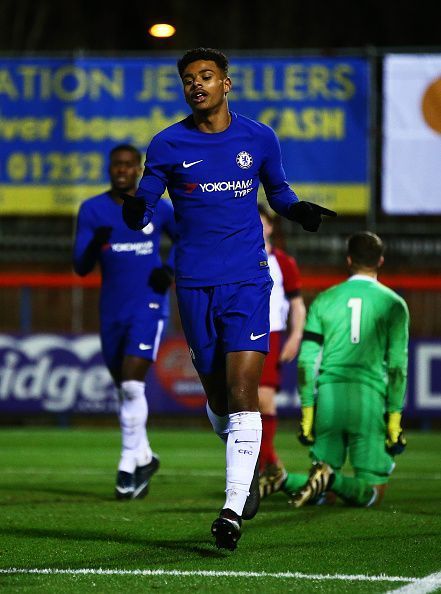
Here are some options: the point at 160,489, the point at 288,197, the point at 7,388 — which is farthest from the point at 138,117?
the point at 288,197

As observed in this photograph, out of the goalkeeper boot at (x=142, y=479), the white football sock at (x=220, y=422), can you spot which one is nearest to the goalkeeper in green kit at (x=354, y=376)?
the goalkeeper boot at (x=142, y=479)

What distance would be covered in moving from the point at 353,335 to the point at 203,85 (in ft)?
8.17

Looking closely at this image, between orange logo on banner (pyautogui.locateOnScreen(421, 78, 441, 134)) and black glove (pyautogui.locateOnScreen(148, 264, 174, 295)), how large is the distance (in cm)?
881

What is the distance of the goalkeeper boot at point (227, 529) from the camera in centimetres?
619

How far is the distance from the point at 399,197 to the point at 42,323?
4687mm

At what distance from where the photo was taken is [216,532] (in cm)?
621

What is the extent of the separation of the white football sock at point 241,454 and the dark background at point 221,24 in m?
27.6

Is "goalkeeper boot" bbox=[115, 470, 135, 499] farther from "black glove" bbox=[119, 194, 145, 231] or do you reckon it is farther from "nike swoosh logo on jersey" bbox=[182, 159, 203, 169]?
"nike swoosh logo on jersey" bbox=[182, 159, 203, 169]

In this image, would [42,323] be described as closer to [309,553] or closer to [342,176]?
[342,176]

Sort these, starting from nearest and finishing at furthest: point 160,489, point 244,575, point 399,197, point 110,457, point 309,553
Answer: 1. point 244,575
2. point 309,553
3. point 160,489
4. point 110,457
5. point 399,197

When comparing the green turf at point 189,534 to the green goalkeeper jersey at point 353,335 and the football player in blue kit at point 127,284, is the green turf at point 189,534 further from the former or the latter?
the green goalkeeper jersey at point 353,335

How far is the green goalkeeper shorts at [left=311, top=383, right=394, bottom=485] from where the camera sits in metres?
8.66

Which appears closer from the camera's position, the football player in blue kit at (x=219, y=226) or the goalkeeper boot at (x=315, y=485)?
the football player in blue kit at (x=219, y=226)

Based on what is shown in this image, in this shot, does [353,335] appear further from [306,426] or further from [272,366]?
[272,366]
